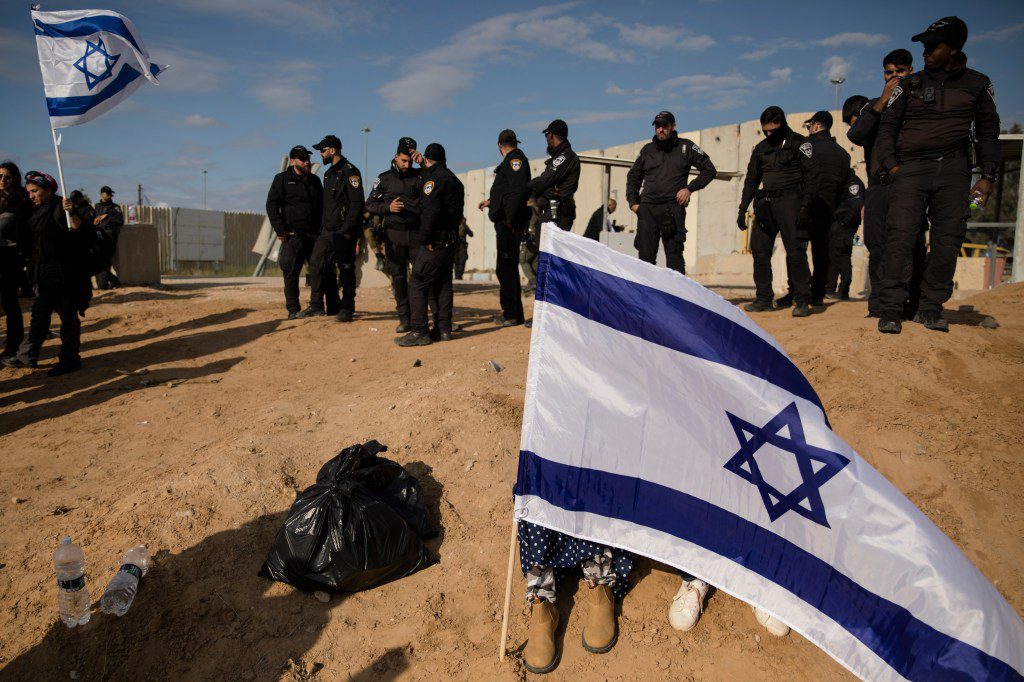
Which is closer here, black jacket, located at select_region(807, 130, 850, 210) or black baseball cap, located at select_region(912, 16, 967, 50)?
black baseball cap, located at select_region(912, 16, 967, 50)

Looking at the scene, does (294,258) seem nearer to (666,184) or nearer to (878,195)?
(666,184)

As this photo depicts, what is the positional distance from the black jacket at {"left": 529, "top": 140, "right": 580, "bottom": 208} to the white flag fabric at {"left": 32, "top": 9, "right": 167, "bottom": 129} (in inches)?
200

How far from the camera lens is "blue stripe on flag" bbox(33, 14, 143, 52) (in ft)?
23.4

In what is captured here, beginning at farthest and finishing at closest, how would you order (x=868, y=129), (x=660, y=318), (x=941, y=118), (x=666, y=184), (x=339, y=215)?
(x=339, y=215) < (x=666, y=184) < (x=868, y=129) < (x=941, y=118) < (x=660, y=318)

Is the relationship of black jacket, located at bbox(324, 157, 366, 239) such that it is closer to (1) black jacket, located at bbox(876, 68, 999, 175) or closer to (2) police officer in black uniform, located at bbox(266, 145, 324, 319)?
(2) police officer in black uniform, located at bbox(266, 145, 324, 319)

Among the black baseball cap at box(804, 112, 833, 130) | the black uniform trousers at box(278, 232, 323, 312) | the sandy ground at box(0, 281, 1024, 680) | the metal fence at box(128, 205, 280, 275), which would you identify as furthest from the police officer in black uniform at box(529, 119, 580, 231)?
the metal fence at box(128, 205, 280, 275)

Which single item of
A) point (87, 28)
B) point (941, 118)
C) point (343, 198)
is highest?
point (87, 28)

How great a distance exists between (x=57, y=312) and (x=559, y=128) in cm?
560

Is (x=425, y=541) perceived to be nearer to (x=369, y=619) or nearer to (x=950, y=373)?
(x=369, y=619)

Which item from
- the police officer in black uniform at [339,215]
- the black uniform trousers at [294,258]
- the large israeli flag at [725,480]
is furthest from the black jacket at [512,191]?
the large israeli flag at [725,480]

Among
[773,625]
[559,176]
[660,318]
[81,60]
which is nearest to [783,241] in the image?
[559,176]

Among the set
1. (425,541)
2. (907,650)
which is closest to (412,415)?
(425,541)

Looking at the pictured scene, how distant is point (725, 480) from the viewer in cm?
245

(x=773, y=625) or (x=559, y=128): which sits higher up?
(x=559, y=128)
